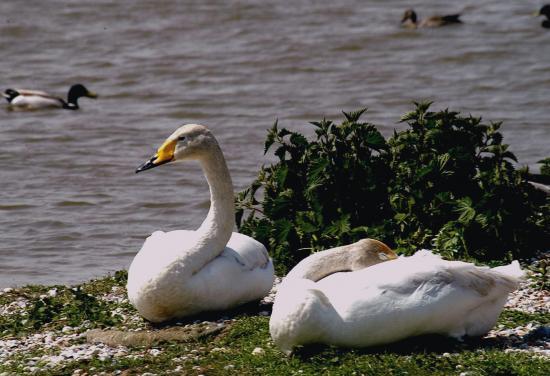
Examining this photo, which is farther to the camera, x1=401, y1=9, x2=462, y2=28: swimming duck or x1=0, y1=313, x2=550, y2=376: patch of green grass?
x1=401, y1=9, x2=462, y2=28: swimming duck

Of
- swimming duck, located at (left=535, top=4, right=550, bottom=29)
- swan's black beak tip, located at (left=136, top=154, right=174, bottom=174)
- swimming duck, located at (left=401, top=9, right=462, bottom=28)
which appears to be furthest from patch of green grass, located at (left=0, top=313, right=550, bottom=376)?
swimming duck, located at (left=401, top=9, right=462, bottom=28)

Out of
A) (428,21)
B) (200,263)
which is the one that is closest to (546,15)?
(428,21)

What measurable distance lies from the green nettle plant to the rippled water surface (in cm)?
225

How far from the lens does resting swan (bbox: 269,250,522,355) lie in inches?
268

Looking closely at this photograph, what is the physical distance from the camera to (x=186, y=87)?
2012 centimetres

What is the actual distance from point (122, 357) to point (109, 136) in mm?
10149

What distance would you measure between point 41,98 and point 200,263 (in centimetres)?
1225

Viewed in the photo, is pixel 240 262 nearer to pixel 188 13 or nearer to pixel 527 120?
pixel 527 120

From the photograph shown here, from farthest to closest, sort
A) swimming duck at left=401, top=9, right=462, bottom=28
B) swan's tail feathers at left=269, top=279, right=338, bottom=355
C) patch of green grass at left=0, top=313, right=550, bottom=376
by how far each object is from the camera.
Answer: swimming duck at left=401, top=9, right=462, bottom=28 → swan's tail feathers at left=269, top=279, right=338, bottom=355 → patch of green grass at left=0, top=313, right=550, bottom=376

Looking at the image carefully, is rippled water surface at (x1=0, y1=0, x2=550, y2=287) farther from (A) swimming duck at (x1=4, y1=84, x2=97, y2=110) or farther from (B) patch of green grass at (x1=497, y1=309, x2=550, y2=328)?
(B) patch of green grass at (x1=497, y1=309, x2=550, y2=328)

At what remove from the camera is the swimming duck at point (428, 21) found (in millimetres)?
24641

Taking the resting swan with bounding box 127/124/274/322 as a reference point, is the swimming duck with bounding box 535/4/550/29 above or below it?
above

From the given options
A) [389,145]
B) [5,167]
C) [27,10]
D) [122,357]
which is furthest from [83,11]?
[122,357]

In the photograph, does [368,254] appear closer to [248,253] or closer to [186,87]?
[248,253]
